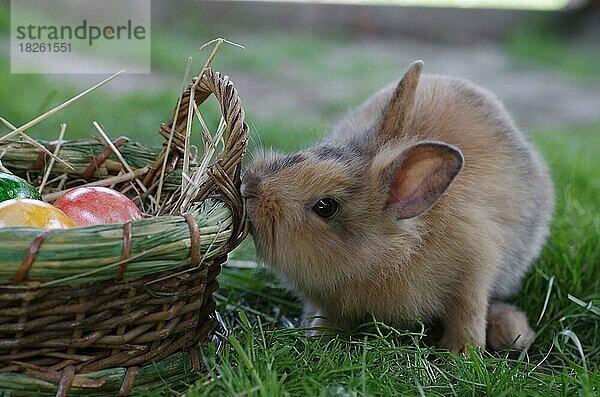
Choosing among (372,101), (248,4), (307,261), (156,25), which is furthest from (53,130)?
(248,4)

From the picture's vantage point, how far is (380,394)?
1.87m

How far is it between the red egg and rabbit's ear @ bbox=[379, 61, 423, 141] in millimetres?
858

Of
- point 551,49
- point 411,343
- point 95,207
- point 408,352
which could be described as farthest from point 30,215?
point 551,49

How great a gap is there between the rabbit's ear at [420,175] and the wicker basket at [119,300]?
470mm

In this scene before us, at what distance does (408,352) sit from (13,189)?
1.13 m

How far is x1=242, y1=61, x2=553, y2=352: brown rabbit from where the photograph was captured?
221cm

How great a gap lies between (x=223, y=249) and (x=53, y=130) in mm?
2386

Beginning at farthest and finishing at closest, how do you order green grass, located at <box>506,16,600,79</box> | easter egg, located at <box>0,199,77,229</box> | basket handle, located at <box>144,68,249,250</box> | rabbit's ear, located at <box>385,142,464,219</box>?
green grass, located at <box>506,16,600,79</box> → rabbit's ear, located at <box>385,142,464,219</box> → basket handle, located at <box>144,68,249,250</box> → easter egg, located at <box>0,199,77,229</box>

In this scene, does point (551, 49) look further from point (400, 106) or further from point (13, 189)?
point (13, 189)

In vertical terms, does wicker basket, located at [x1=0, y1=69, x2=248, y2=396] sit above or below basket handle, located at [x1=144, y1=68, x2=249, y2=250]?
below

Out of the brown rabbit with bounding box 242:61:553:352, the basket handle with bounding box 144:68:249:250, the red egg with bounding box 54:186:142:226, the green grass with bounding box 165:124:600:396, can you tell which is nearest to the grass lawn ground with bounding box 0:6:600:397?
the green grass with bounding box 165:124:600:396

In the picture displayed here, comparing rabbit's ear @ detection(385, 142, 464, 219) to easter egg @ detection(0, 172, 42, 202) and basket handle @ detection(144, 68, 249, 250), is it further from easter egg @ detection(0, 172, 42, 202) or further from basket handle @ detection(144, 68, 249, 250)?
easter egg @ detection(0, 172, 42, 202)

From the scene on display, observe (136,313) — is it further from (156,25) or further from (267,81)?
(156,25)

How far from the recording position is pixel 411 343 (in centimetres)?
245
